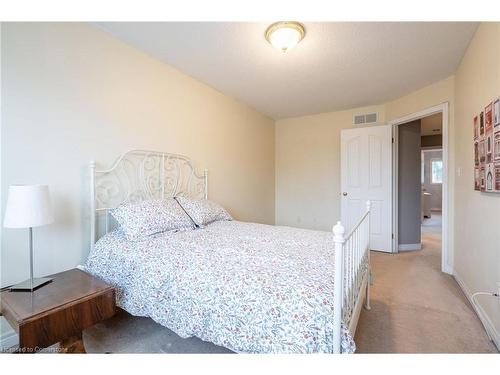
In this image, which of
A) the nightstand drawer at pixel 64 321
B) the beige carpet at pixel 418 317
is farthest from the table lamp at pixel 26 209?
the beige carpet at pixel 418 317

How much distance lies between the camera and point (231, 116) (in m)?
3.69

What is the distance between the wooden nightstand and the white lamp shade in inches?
16.2

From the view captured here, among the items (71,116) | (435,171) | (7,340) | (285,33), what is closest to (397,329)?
(285,33)

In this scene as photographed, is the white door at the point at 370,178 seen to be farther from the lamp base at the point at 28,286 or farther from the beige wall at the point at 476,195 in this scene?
the lamp base at the point at 28,286

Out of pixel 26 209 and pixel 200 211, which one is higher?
pixel 26 209

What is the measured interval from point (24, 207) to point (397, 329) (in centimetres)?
264

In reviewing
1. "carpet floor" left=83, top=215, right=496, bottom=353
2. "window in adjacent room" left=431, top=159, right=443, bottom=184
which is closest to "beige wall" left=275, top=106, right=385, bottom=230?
"carpet floor" left=83, top=215, right=496, bottom=353

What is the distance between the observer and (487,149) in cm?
180

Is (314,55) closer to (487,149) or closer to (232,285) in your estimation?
(487,149)

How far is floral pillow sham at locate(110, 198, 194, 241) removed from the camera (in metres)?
1.92

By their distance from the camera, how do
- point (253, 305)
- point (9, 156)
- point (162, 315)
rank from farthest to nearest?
point (9, 156)
point (162, 315)
point (253, 305)


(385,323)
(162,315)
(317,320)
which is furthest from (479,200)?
(162,315)
